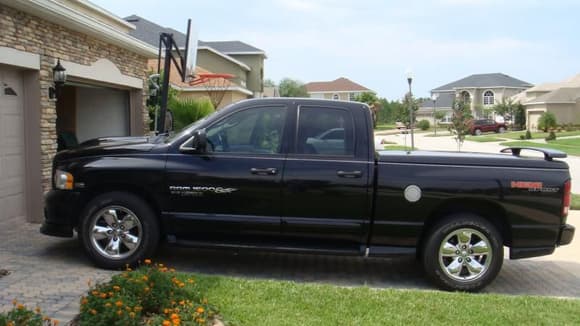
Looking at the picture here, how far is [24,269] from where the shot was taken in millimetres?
6055

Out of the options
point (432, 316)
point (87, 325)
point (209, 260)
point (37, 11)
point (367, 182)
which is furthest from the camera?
point (37, 11)

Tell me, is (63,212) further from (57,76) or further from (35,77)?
(57,76)

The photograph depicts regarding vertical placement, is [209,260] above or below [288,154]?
below

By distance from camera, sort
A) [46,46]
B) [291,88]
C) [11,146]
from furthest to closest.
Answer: [291,88]
[46,46]
[11,146]

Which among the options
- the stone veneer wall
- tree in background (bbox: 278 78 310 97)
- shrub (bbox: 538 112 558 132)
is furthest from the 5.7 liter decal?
tree in background (bbox: 278 78 310 97)

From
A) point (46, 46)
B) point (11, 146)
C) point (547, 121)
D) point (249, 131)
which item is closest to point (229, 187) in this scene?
point (249, 131)

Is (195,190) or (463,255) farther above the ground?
(195,190)

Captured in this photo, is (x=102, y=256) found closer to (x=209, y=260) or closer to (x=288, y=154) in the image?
(x=209, y=260)

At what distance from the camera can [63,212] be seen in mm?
6316

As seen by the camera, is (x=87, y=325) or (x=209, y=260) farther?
(x=209, y=260)

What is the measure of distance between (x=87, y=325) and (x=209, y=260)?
9.80ft

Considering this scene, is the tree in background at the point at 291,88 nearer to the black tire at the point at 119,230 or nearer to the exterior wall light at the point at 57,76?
the exterior wall light at the point at 57,76

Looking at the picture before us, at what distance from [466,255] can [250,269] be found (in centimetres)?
249

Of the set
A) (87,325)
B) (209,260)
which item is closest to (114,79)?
(209,260)
